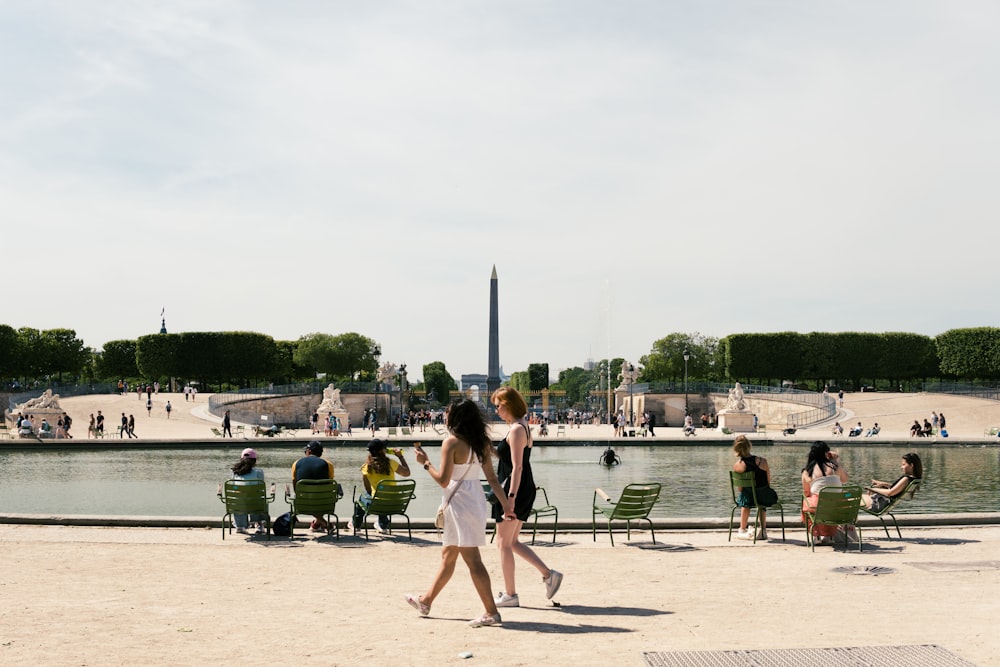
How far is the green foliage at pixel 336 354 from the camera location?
3433 inches

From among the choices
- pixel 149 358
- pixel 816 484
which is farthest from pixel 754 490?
pixel 149 358

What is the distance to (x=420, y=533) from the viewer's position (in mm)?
11430

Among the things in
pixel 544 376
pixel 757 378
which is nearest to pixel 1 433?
pixel 757 378

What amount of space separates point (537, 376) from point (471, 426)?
12323cm

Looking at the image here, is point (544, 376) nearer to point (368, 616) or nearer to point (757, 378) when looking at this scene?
point (757, 378)

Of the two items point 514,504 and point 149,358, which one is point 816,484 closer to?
point 514,504

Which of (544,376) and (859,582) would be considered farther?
(544,376)

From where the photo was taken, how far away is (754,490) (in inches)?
430

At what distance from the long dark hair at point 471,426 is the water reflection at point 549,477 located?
829 centimetres

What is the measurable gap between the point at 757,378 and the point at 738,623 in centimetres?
7054

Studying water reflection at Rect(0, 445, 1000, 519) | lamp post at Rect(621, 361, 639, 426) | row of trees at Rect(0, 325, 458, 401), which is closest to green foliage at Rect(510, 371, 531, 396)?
row of trees at Rect(0, 325, 458, 401)

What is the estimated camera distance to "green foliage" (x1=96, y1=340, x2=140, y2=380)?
268ft

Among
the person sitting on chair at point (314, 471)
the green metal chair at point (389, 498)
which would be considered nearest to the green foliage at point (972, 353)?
the green metal chair at point (389, 498)

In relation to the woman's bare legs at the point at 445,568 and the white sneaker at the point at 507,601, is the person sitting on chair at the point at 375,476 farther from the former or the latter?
the woman's bare legs at the point at 445,568
